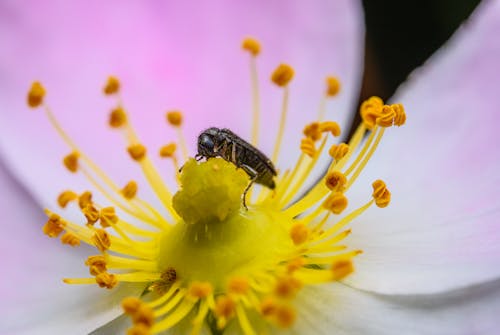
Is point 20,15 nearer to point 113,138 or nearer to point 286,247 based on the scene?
point 113,138

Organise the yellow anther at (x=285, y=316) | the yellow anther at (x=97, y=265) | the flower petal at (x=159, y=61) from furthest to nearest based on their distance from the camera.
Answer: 1. the flower petal at (x=159, y=61)
2. the yellow anther at (x=97, y=265)
3. the yellow anther at (x=285, y=316)

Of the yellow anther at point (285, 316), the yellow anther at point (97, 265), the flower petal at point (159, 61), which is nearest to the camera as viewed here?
the yellow anther at point (285, 316)

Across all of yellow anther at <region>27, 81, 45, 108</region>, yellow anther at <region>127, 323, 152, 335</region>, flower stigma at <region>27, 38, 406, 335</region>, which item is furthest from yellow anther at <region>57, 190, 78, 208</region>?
yellow anther at <region>127, 323, 152, 335</region>

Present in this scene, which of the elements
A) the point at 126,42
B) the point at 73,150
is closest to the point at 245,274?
the point at 73,150

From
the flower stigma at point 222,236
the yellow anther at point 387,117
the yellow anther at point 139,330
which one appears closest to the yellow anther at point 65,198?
the flower stigma at point 222,236

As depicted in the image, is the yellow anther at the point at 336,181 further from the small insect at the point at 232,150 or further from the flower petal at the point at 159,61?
the flower petal at the point at 159,61

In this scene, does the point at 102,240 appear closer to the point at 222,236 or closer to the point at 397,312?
the point at 222,236

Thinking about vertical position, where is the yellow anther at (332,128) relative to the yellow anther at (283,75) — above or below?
below

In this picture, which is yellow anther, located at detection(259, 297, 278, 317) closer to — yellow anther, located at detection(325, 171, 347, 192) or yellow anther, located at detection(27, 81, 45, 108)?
yellow anther, located at detection(325, 171, 347, 192)
